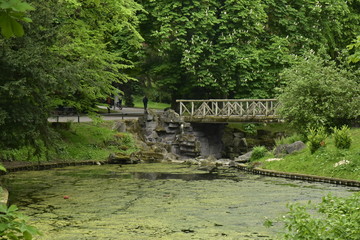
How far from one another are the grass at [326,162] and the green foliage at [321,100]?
1.50 meters

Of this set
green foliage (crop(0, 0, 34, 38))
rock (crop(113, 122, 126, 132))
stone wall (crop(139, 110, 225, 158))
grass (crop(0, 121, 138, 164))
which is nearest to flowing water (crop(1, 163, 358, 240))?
grass (crop(0, 121, 138, 164))

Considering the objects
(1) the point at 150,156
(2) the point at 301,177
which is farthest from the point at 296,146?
(1) the point at 150,156

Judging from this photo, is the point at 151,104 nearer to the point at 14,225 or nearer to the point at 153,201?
the point at 153,201

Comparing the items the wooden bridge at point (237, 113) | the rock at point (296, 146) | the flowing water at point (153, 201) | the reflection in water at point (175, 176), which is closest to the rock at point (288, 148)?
the rock at point (296, 146)

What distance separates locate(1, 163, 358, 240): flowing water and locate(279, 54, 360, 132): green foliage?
5.00m

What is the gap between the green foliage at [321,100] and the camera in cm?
3069

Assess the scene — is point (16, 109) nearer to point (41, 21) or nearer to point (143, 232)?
point (41, 21)

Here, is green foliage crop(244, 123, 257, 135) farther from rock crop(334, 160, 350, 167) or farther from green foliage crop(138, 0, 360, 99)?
rock crop(334, 160, 350, 167)

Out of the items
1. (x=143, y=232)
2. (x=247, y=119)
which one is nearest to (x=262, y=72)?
(x=247, y=119)

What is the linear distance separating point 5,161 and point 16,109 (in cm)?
1073

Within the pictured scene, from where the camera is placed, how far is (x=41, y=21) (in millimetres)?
21406

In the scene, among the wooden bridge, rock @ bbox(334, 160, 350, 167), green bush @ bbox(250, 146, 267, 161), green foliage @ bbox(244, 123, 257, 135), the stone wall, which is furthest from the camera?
green foliage @ bbox(244, 123, 257, 135)

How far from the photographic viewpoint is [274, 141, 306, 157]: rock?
29812mm

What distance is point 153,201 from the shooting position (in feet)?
64.1
